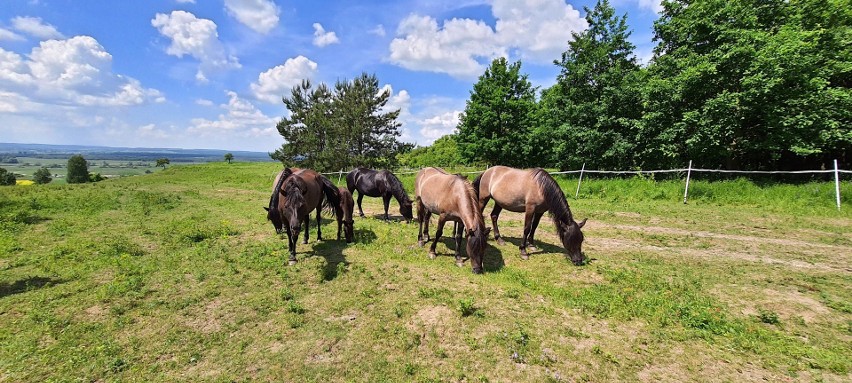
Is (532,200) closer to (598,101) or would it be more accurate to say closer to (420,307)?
(420,307)

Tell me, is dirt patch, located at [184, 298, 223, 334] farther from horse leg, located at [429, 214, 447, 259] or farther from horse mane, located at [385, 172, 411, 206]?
horse mane, located at [385, 172, 411, 206]

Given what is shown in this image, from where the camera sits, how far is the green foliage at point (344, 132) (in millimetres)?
30203

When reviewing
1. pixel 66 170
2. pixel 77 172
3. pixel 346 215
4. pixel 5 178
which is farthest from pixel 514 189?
pixel 66 170

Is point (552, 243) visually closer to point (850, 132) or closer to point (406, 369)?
point (406, 369)

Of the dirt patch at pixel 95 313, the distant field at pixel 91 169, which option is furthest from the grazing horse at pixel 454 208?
the distant field at pixel 91 169

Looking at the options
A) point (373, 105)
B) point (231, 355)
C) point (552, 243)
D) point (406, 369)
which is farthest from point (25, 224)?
point (373, 105)

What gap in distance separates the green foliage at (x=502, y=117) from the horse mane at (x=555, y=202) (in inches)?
803

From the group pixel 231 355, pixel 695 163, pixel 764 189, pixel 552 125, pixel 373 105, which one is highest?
pixel 373 105

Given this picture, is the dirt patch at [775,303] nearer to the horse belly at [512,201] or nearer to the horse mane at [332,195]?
the horse belly at [512,201]

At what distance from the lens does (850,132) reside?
1249cm

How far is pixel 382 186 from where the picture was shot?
12094 mm

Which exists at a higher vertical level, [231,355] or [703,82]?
[703,82]

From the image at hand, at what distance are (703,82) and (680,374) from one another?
55.8 ft

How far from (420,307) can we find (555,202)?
4.14 meters
